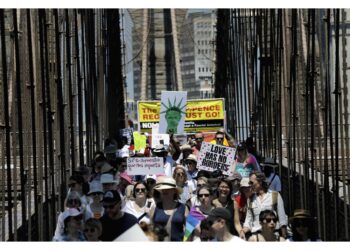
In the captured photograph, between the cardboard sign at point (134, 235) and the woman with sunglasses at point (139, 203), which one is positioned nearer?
the cardboard sign at point (134, 235)

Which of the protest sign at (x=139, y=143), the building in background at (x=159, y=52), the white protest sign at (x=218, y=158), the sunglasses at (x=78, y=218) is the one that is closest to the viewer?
the sunglasses at (x=78, y=218)

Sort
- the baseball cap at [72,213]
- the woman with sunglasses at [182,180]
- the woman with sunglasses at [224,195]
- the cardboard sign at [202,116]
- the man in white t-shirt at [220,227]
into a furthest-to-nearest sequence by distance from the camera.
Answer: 1. the cardboard sign at [202,116]
2. the woman with sunglasses at [182,180]
3. the woman with sunglasses at [224,195]
4. the baseball cap at [72,213]
5. the man in white t-shirt at [220,227]

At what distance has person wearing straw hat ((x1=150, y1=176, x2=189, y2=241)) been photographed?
21.8 ft

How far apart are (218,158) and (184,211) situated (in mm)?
3920

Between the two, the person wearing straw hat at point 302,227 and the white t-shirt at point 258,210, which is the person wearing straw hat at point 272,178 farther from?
the person wearing straw hat at point 302,227

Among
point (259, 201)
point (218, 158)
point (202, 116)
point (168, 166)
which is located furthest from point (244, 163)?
point (202, 116)

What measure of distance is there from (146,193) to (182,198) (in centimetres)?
95

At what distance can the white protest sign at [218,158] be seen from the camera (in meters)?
10.7

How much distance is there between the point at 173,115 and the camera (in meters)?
13.6

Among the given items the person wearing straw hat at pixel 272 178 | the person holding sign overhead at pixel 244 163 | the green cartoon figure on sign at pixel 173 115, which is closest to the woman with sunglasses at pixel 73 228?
the person wearing straw hat at pixel 272 178

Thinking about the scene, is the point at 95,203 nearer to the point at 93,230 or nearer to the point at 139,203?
the point at 139,203

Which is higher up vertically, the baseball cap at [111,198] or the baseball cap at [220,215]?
the baseball cap at [111,198]

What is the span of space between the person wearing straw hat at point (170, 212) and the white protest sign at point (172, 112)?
6.34 metres
